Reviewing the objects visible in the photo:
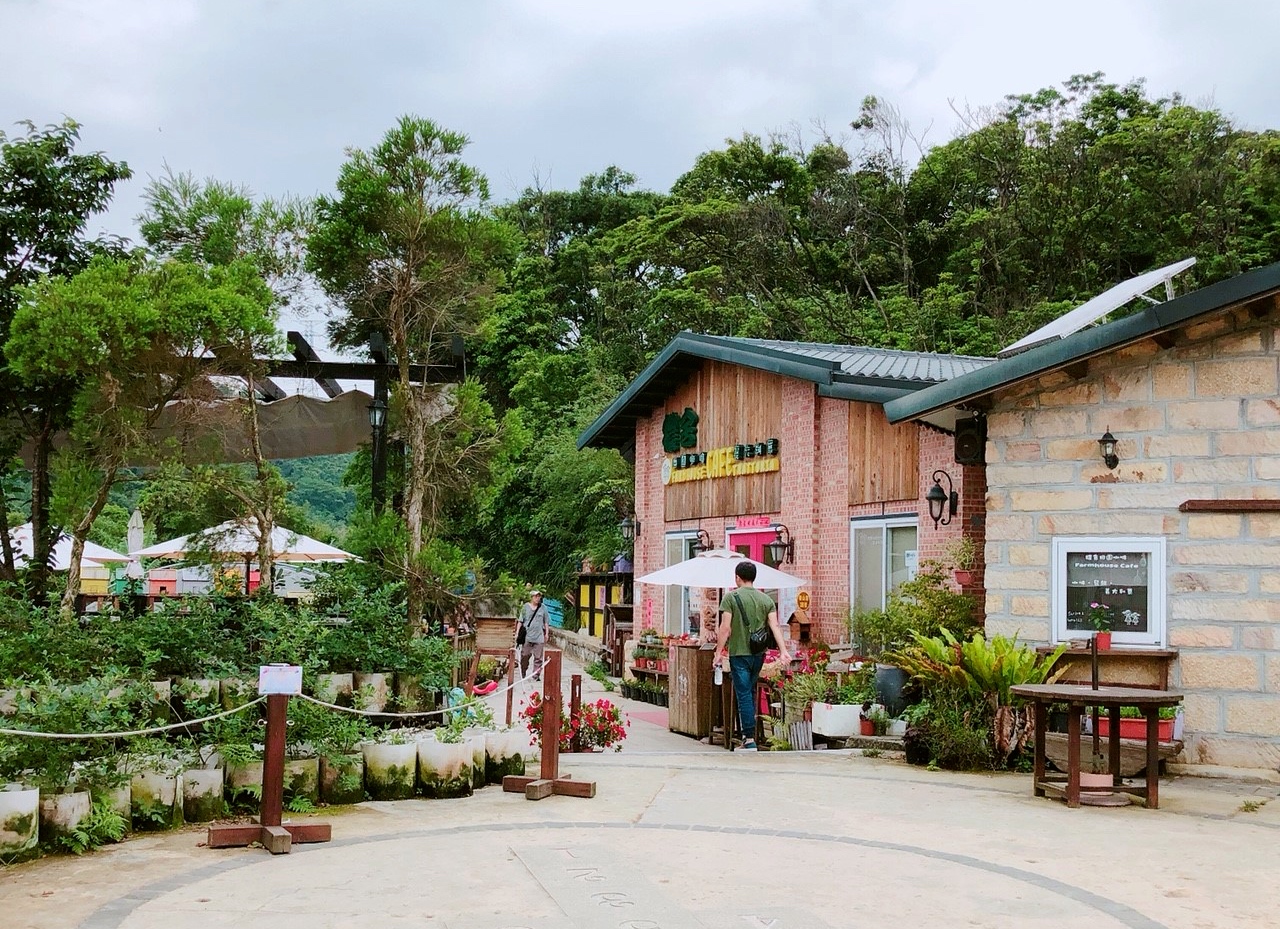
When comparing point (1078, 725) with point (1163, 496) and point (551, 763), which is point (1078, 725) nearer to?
point (1163, 496)

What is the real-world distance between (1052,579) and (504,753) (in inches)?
177

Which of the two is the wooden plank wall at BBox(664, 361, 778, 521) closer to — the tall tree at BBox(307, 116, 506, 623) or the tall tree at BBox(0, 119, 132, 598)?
the tall tree at BBox(307, 116, 506, 623)

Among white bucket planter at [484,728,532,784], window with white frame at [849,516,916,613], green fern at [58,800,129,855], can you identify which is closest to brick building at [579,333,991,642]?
window with white frame at [849,516,916,613]

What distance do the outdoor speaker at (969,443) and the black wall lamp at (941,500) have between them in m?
1.24

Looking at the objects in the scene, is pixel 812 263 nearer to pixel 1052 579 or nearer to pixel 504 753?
pixel 1052 579

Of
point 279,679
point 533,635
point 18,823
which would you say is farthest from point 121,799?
point 533,635

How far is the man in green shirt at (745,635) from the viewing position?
450 inches

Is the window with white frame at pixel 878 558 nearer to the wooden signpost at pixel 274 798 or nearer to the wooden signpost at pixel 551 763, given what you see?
the wooden signpost at pixel 551 763

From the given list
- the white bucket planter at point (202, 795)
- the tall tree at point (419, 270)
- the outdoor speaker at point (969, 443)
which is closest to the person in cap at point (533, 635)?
the tall tree at point (419, 270)

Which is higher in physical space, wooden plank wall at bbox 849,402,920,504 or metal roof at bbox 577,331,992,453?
metal roof at bbox 577,331,992,453

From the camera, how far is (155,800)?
6.97 meters

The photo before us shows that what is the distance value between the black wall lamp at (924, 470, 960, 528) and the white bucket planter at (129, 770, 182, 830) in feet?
25.8

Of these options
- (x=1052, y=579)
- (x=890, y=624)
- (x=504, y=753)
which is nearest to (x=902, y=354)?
(x=890, y=624)

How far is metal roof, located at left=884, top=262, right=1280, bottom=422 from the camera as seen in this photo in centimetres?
895
